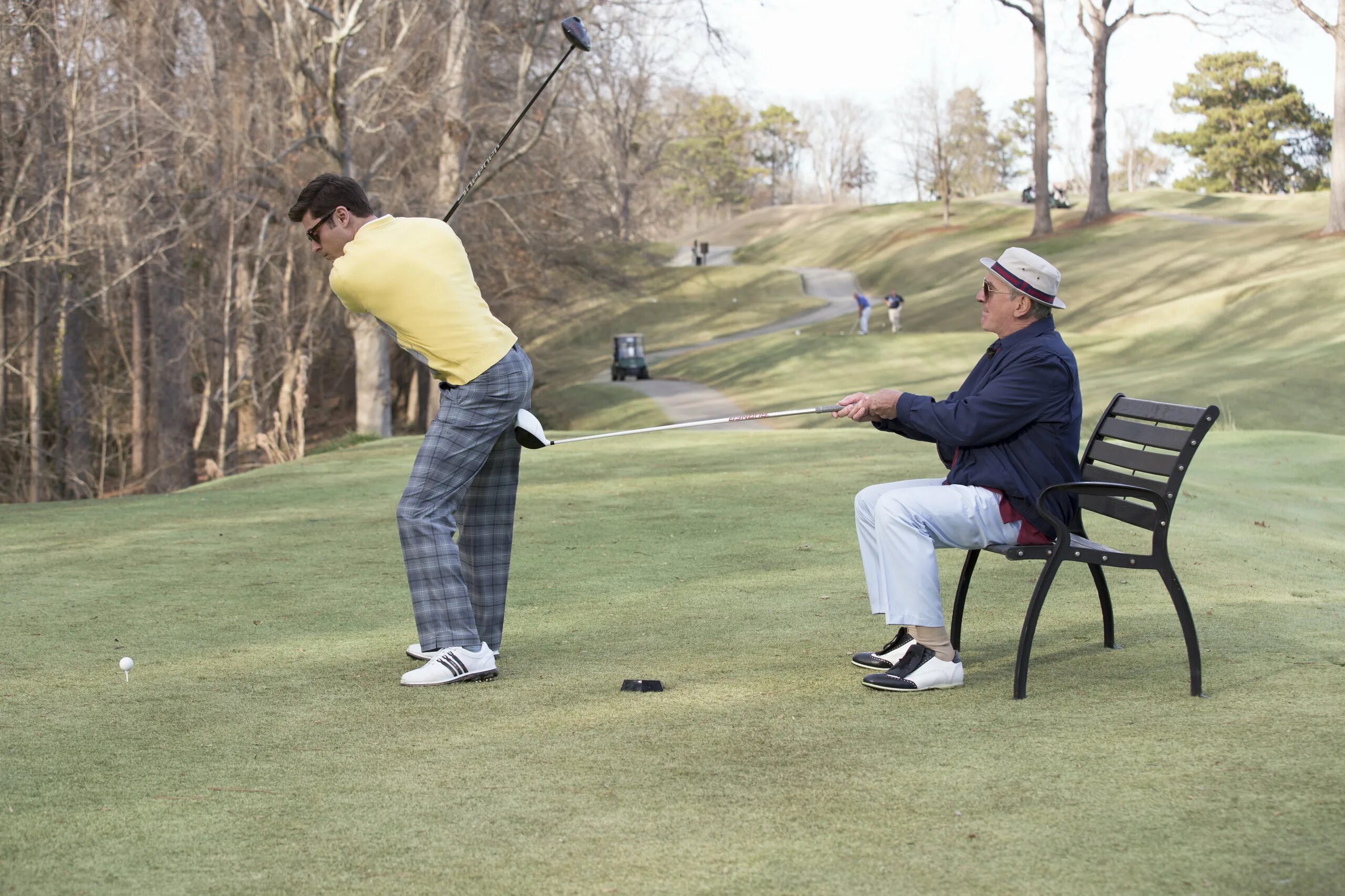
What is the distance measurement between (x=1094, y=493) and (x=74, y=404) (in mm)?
25784

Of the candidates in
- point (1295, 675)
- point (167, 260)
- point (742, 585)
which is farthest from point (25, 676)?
point (167, 260)

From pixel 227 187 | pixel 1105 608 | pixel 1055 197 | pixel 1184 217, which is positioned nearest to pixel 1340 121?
pixel 1184 217

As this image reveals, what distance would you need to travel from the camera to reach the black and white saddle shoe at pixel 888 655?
4898 millimetres

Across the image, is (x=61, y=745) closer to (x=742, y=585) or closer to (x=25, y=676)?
(x=25, y=676)

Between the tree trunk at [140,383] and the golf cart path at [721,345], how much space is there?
448 inches

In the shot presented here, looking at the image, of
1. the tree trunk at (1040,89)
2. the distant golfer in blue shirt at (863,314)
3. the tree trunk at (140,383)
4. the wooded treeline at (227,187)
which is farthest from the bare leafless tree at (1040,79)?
the tree trunk at (140,383)

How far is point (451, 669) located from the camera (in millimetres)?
4816

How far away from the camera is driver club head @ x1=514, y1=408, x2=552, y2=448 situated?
4855mm

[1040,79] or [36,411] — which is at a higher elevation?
[1040,79]

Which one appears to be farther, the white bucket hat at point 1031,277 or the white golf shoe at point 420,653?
the white golf shoe at point 420,653

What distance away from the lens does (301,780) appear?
12.1 feet

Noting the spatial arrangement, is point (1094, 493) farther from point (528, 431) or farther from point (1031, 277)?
point (528, 431)

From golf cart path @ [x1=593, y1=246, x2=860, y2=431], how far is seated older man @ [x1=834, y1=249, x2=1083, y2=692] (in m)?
8.05

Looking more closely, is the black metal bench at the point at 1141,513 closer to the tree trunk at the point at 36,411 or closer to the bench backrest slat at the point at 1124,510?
the bench backrest slat at the point at 1124,510
